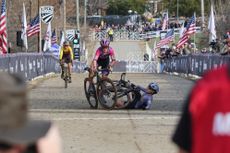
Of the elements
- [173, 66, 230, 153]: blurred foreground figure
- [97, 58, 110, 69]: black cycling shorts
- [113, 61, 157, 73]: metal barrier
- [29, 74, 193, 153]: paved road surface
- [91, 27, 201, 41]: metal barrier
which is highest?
[173, 66, 230, 153]: blurred foreground figure

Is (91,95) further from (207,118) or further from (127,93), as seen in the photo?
(207,118)

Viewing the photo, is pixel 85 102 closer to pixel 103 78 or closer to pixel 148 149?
pixel 103 78

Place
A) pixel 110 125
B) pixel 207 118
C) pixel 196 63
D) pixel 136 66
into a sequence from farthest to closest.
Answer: pixel 136 66, pixel 196 63, pixel 110 125, pixel 207 118

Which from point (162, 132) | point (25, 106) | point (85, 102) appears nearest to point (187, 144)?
point (25, 106)

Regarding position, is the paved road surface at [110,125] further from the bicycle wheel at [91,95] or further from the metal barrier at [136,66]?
the metal barrier at [136,66]

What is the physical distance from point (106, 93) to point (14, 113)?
12.9 m

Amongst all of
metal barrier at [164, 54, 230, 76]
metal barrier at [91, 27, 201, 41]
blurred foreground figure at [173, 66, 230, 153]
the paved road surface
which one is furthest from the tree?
blurred foreground figure at [173, 66, 230, 153]

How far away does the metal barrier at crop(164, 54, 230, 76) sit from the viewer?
26.2m

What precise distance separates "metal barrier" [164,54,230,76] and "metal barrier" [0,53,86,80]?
271 inches

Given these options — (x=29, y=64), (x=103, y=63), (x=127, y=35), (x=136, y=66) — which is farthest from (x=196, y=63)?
(x=127, y=35)

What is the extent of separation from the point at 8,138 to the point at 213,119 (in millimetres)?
1054

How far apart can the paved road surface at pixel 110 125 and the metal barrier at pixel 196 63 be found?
6367 millimetres

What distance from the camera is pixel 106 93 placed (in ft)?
50.7

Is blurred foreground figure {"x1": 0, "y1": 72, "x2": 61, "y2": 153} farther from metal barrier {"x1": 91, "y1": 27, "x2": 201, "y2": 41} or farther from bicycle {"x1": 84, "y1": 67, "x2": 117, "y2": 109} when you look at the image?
metal barrier {"x1": 91, "y1": 27, "x2": 201, "y2": 41}
